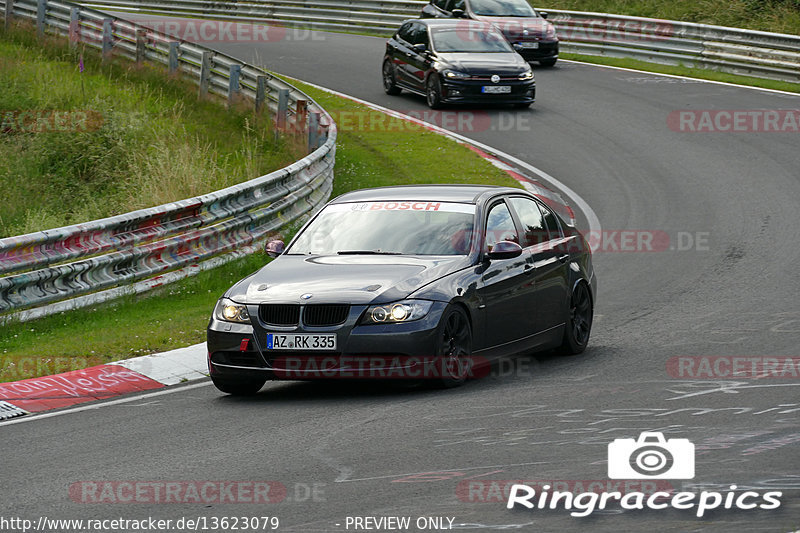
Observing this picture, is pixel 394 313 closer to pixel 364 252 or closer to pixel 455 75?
pixel 364 252

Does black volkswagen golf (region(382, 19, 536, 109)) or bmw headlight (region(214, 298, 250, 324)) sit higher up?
bmw headlight (region(214, 298, 250, 324))

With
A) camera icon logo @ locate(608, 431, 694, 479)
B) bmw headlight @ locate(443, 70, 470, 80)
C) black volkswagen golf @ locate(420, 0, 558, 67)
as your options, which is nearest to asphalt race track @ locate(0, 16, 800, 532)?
camera icon logo @ locate(608, 431, 694, 479)

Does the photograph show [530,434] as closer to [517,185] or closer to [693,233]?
[693,233]

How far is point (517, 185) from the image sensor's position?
20.2 metres

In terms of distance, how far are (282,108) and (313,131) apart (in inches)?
62.8

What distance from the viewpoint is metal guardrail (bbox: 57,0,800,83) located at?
29688 millimetres

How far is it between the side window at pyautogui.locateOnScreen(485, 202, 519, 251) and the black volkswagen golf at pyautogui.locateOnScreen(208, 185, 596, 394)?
0.04ft

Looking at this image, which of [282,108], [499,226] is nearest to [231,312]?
[499,226]

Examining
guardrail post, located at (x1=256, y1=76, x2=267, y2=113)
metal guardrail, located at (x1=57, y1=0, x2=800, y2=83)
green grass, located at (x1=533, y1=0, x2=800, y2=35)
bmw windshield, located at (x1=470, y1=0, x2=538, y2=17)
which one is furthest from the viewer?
green grass, located at (x1=533, y1=0, x2=800, y2=35)

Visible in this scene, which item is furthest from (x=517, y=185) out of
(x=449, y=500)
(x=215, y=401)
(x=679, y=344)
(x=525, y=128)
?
(x=449, y=500)

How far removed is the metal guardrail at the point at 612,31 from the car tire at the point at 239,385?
2213 centimetres

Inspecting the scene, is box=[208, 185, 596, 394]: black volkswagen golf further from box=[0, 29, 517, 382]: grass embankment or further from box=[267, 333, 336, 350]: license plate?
box=[0, 29, 517, 382]: grass embankment

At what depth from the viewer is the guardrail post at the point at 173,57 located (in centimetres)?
2638

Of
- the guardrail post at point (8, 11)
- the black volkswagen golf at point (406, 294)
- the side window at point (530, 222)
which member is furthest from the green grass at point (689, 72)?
the black volkswagen golf at point (406, 294)
